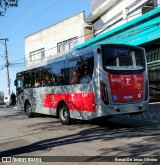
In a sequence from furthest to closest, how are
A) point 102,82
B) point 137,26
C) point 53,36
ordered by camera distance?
1. point 53,36
2. point 137,26
3. point 102,82

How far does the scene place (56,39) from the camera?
37.2 meters

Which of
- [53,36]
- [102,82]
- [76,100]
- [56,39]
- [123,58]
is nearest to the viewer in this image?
[102,82]

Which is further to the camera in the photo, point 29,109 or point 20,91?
point 20,91

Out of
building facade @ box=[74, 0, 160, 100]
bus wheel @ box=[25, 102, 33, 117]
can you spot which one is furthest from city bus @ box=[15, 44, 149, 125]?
building facade @ box=[74, 0, 160, 100]

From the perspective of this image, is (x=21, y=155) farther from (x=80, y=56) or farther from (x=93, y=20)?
(x=93, y=20)

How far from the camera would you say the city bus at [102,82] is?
36.9ft

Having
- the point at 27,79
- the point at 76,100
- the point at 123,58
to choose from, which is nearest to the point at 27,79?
the point at 27,79

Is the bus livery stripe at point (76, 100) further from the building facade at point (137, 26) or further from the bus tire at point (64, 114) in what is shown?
the building facade at point (137, 26)

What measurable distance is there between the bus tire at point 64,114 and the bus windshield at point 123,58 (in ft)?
10.3

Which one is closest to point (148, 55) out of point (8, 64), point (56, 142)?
point (56, 142)

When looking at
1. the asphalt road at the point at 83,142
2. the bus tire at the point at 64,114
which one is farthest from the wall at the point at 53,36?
the asphalt road at the point at 83,142

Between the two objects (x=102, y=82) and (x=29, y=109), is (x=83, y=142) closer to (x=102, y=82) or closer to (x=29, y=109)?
(x=102, y=82)

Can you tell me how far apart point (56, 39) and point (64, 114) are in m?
24.2

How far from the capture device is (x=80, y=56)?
12.4 meters
